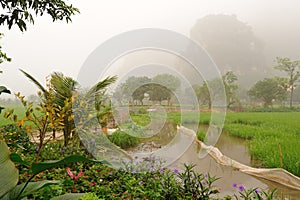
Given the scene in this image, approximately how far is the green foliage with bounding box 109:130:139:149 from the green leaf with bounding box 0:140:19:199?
3382 mm

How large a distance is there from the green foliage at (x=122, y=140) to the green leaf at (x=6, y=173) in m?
3.38

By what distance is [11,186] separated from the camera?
56 centimetres

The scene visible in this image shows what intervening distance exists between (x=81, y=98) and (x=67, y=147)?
2.16ft

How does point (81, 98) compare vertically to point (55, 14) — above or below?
below

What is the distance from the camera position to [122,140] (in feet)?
13.1

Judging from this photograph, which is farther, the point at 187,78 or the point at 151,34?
the point at 187,78

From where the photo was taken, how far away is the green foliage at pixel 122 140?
3953 mm

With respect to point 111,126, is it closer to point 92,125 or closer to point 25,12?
point 92,125

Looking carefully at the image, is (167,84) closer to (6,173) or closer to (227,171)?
(227,171)

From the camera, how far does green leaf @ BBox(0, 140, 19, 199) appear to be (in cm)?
55

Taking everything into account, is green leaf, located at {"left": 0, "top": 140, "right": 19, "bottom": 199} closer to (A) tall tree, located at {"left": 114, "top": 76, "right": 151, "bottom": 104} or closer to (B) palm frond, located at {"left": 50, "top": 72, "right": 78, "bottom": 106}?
(A) tall tree, located at {"left": 114, "top": 76, "right": 151, "bottom": 104}

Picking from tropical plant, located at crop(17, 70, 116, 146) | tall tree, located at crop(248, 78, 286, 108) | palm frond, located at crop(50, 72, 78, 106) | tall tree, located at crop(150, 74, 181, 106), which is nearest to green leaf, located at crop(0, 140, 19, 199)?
tall tree, located at crop(150, 74, 181, 106)

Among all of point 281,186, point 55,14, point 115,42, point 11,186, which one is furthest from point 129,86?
point 281,186

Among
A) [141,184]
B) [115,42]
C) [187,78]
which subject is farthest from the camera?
[187,78]
